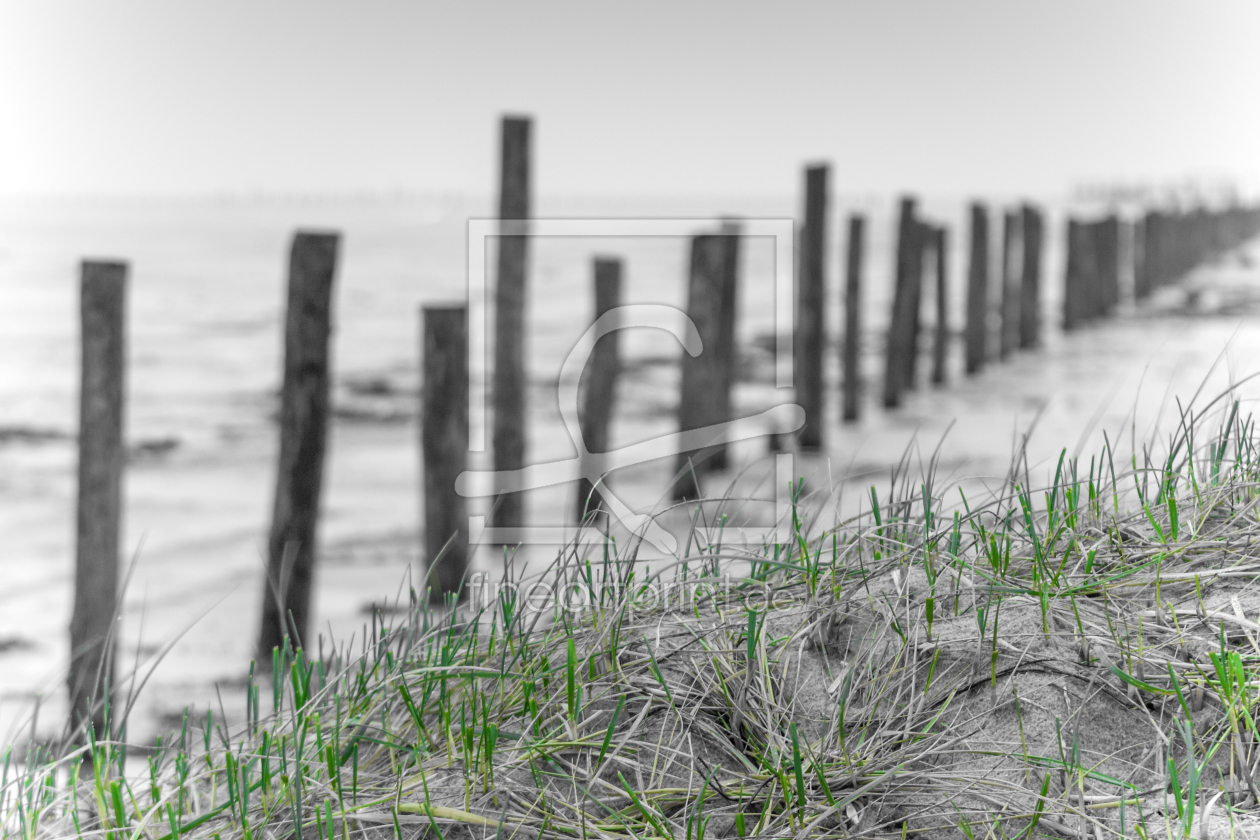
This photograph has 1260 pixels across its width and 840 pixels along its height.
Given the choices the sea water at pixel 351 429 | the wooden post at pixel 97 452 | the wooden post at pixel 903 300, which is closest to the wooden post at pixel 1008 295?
the sea water at pixel 351 429

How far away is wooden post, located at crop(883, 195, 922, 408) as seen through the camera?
30.3ft

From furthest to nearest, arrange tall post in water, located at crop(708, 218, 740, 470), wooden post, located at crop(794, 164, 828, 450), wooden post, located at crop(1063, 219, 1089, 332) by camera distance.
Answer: wooden post, located at crop(1063, 219, 1089, 332) < wooden post, located at crop(794, 164, 828, 450) < tall post in water, located at crop(708, 218, 740, 470)

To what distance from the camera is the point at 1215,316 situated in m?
14.7

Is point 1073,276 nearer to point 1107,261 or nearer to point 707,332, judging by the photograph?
point 1107,261

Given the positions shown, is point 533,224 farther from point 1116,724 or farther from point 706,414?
point 1116,724

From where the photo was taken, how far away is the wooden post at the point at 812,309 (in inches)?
303

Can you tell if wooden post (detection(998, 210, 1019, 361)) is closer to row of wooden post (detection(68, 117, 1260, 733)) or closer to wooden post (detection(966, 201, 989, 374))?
wooden post (detection(966, 201, 989, 374))

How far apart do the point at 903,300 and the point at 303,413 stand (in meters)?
5.83

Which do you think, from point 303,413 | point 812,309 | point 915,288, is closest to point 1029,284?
point 915,288

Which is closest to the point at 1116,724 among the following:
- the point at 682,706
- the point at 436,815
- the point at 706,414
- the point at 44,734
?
the point at 682,706

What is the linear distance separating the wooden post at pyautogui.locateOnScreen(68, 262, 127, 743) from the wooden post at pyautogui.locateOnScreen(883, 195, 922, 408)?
6.33 meters

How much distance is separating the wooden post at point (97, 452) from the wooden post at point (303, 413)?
2.10 ft

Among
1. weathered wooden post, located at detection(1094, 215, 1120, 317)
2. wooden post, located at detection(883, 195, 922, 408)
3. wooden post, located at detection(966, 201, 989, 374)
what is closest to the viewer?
wooden post, located at detection(883, 195, 922, 408)

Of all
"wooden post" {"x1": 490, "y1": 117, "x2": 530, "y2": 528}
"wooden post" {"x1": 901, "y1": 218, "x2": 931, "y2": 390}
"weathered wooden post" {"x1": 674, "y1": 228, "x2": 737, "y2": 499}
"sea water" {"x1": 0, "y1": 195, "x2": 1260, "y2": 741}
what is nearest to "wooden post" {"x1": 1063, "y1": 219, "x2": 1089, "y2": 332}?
"sea water" {"x1": 0, "y1": 195, "x2": 1260, "y2": 741}
